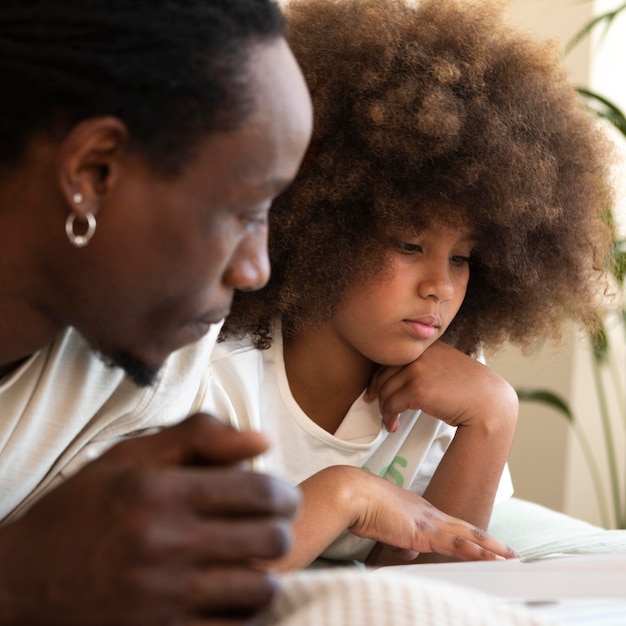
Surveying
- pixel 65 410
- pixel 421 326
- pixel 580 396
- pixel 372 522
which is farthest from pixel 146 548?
pixel 580 396

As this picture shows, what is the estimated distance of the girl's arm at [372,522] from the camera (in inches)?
42.5

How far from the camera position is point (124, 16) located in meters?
0.70

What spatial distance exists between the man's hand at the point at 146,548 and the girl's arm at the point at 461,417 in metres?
0.72

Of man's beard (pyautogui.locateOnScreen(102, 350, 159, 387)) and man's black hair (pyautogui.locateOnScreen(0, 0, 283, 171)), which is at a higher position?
man's black hair (pyautogui.locateOnScreen(0, 0, 283, 171))

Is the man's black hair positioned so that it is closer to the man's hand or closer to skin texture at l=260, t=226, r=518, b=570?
the man's hand

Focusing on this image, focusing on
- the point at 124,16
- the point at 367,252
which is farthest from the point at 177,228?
the point at 367,252

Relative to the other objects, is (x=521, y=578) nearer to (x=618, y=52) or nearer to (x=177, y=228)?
(x=177, y=228)

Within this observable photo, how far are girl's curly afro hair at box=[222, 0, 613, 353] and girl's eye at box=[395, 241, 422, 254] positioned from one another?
2 centimetres

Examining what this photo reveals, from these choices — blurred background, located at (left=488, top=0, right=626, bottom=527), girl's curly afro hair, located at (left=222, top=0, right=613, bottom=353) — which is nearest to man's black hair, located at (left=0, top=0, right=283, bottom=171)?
girl's curly afro hair, located at (left=222, top=0, right=613, bottom=353)

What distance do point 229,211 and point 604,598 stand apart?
43 cm

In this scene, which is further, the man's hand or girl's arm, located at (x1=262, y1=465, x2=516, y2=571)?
girl's arm, located at (x1=262, y1=465, x2=516, y2=571)

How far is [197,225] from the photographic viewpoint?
71 cm

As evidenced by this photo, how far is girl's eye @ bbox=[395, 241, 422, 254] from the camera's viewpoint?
4.01 feet

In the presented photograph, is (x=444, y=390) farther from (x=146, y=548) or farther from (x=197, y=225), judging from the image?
(x=146, y=548)
